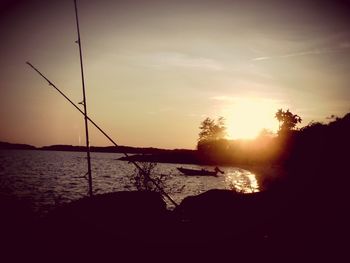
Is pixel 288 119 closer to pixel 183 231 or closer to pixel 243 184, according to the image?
pixel 243 184

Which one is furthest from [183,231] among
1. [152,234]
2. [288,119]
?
[288,119]

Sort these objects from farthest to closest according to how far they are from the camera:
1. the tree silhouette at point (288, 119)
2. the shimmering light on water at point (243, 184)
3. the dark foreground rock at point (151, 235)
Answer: the tree silhouette at point (288, 119) < the shimmering light on water at point (243, 184) < the dark foreground rock at point (151, 235)

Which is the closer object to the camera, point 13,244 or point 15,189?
point 13,244

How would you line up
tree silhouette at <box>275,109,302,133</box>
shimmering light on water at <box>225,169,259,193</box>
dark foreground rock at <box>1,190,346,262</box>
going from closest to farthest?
dark foreground rock at <box>1,190,346,262</box>
shimmering light on water at <box>225,169,259,193</box>
tree silhouette at <box>275,109,302,133</box>

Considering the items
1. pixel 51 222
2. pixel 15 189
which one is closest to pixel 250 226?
pixel 51 222

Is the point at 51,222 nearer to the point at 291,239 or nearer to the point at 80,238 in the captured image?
the point at 80,238

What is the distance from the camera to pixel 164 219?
38.3 ft

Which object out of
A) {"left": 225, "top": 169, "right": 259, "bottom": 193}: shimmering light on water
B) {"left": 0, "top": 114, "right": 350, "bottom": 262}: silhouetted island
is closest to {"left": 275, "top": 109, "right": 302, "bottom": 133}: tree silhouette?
{"left": 225, "top": 169, "right": 259, "bottom": 193}: shimmering light on water

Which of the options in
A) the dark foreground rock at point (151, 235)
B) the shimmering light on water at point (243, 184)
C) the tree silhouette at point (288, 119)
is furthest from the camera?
the tree silhouette at point (288, 119)

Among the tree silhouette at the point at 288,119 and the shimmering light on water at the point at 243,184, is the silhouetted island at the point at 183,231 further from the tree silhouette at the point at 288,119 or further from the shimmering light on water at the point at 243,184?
the tree silhouette at the point at 288,119

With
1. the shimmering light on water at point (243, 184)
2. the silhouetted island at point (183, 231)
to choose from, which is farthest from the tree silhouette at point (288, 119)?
the silhouetted island at point (183, 231)

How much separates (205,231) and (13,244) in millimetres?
7382

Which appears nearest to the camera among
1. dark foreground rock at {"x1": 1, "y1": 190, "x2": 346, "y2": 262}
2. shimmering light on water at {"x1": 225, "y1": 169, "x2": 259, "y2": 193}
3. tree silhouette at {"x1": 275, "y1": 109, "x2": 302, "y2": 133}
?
dark foreground rock at {"x1": 1, "y1": 190, "x2": 346, "y2": 262}

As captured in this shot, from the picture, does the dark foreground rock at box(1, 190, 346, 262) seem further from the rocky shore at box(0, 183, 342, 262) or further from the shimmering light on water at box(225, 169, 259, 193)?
the shimmering light on water at box(225, 169, 259, 193)
